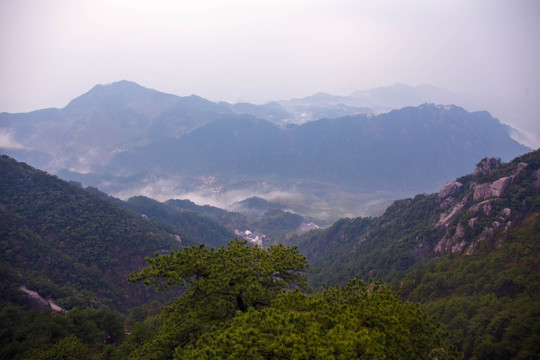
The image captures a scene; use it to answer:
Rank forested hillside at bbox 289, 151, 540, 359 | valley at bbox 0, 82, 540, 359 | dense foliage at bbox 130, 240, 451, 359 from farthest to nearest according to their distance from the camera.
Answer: forested hillside at bbox 289, 151, 540, 359 → valley at bbox 0, 82, 540, 359 → dense foliage at bbox 130, 240, 451, 359

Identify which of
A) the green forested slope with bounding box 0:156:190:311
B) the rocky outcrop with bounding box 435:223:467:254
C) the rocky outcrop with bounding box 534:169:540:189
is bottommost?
the green forested slope with bounding box 0:156:190:311

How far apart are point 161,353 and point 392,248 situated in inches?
3790

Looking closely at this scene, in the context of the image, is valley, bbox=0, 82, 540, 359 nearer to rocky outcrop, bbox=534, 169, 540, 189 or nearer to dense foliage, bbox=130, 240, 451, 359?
dense foliage, bbox=130, 240, 451, 359

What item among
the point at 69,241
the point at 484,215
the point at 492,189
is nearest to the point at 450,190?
the point at 492,189

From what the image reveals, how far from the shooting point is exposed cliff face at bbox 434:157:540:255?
6312cm

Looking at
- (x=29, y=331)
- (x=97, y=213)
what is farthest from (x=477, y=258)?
(x=97, y=213)

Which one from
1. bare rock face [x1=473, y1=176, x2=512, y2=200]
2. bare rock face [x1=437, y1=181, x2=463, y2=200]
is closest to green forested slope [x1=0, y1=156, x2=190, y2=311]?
bare rock face [x1=473, y1=176, x2=512, y2=200]

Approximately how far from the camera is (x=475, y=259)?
5934 centimetres

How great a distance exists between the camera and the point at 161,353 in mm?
20344

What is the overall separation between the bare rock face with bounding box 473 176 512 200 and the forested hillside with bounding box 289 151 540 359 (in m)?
0.24

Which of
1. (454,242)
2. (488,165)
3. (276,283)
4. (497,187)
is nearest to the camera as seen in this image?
(276,283)

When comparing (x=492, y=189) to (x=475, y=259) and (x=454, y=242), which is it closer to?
(x=454, y=242)

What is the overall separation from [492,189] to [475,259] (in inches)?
967

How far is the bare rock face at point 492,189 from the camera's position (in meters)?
71.4
